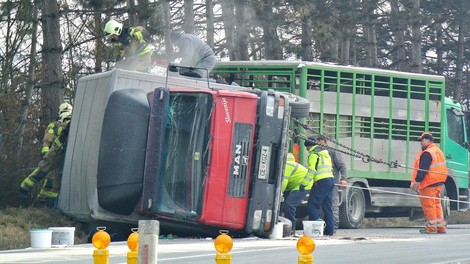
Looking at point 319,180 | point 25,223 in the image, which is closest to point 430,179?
point 319,180

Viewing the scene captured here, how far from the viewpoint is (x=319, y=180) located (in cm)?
1802

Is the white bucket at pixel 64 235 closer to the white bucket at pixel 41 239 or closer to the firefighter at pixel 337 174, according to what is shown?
the white bucket at pixel 41 239

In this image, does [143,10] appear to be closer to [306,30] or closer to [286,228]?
[286,228]

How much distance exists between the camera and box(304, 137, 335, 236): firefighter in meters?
17.8

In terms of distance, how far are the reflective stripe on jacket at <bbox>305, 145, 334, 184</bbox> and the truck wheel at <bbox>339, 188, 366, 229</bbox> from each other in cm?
313

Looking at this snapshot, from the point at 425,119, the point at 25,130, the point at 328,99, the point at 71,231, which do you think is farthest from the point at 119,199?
the point at 425,119

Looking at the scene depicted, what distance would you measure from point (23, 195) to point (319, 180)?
4696mm

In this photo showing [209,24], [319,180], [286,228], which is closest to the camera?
[286,228]

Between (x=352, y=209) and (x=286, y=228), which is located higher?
(x=352, y=209)

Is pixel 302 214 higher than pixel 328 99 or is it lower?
lower

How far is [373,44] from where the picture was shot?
129 ft

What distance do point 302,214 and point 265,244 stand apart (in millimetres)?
6557

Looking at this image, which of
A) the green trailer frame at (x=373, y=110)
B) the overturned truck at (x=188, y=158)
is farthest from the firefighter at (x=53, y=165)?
the green trailer frame at (x=373, y=110)

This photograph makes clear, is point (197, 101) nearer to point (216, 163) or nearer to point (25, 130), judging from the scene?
point (216, 163)
